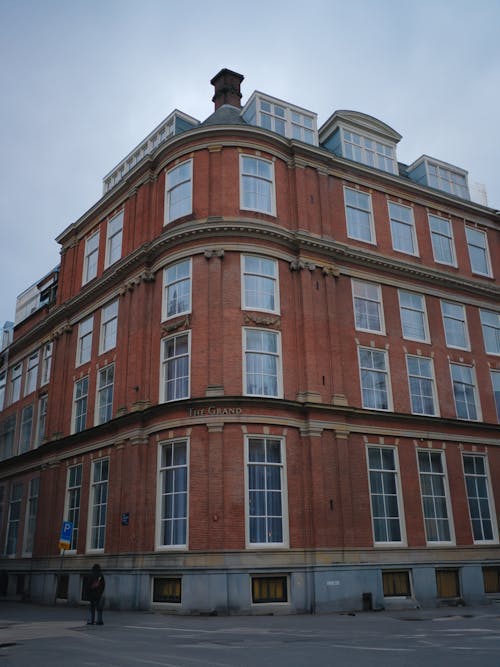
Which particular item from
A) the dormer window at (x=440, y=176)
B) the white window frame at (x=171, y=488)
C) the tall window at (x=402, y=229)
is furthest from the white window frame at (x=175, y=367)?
the dormer window at (x=440, y=176)

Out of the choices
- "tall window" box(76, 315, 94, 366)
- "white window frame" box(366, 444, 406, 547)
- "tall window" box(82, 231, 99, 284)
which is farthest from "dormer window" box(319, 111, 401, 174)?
"tall window" box(76, 315, 94, 366)

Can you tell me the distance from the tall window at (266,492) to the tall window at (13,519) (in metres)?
18.7

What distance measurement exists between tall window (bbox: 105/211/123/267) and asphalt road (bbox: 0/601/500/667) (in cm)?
1766

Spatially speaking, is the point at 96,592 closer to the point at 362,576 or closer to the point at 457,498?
the point at 362,576

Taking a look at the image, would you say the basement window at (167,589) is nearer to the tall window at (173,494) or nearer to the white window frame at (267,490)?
the tall window at (173,494)

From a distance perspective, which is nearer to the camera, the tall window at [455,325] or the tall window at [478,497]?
the tall window at [478,497]

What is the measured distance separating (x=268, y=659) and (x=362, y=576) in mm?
13283

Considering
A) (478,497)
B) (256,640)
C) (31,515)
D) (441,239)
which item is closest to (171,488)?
(256,640)

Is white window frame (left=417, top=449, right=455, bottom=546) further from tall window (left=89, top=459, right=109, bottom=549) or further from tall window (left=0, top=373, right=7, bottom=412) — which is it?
tall window (left=0, top=373, right=7, bottom=412)

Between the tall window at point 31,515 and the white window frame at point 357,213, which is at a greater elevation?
the white window frame at point 357,213

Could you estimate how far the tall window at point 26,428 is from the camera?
3853 cm

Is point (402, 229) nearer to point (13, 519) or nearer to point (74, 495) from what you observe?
point (74, 495)

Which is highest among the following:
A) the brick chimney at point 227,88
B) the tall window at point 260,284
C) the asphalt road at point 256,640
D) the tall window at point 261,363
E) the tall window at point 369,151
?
the brick chimney at point 227,88

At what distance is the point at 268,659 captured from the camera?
1141 centimetres
